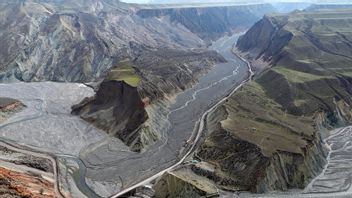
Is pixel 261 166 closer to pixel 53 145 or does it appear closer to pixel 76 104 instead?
pixel 53 145

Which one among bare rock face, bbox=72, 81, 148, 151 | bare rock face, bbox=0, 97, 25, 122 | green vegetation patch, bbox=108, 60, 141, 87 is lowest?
bare rock face, bbox=0, 97, 25, 122

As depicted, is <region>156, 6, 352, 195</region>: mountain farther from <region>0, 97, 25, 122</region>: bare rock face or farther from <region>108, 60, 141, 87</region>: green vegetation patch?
<region>0, 97, 25, 122</region>: bare rock face

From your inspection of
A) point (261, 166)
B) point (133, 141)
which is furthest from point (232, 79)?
point (261, 166)

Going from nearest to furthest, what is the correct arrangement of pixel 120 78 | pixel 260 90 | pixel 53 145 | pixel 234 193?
pixel 234 193, pixel 53 145, pixel 120 78, pixel 260 90

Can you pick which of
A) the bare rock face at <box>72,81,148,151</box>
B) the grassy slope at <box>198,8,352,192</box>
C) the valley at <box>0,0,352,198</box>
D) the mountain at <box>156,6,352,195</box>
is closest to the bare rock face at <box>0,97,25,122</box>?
the valley at <box>0,0,352,198</box>

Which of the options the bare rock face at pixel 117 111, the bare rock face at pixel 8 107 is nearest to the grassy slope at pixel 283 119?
the bare rock face at pixel 117 111

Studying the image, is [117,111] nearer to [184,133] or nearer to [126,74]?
[184,133]
